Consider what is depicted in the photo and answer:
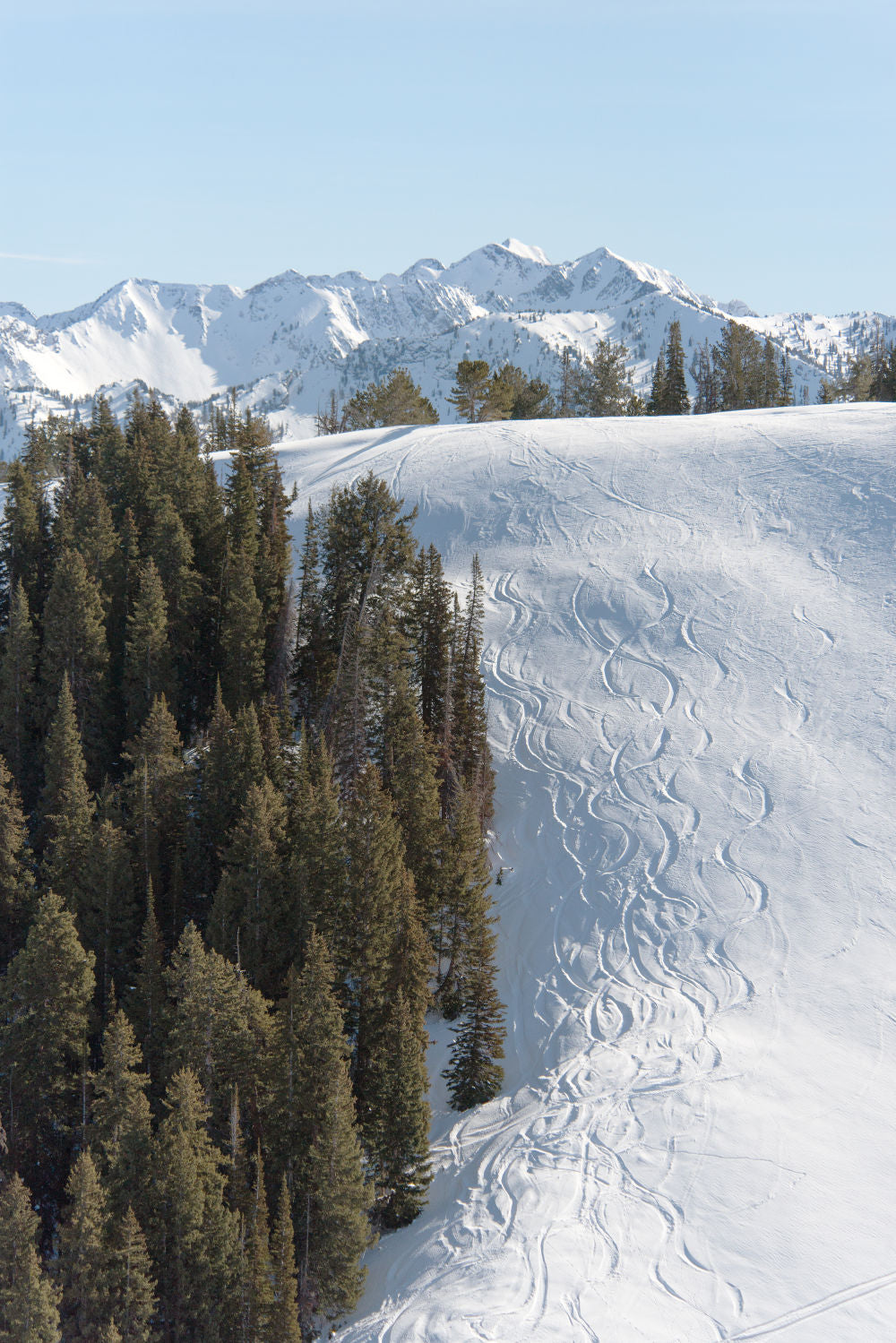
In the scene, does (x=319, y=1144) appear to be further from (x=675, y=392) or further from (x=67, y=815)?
(x=675, y=392)

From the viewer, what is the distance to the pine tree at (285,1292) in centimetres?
2280

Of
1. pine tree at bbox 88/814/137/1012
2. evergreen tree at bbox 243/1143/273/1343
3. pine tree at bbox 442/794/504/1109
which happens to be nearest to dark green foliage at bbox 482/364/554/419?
pine tree at bbox 442/794/504/1109

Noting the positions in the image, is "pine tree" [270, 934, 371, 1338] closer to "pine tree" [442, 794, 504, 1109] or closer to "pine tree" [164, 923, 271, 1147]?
"pine tree" [164, 923, 271, 1147]

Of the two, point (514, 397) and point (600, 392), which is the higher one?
point (600, 392)

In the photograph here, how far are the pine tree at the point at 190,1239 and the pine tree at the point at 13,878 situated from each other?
42.7 feet

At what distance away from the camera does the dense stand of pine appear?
78.6 ft

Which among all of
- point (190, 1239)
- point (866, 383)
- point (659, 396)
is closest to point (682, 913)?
point (190, 1239)

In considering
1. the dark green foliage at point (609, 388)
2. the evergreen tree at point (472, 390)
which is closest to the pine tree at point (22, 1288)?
the evergreen tree at point (472, 390)

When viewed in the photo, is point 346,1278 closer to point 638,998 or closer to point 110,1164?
point 110,1164

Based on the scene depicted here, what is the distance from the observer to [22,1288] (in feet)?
72.4

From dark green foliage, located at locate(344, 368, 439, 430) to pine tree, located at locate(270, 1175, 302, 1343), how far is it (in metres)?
68.5

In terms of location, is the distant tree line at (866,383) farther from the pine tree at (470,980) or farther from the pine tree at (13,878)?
the pine tree at (13,878)

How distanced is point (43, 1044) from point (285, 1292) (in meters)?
11.2

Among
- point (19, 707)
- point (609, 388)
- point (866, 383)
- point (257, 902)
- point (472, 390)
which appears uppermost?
point (866, 383)
